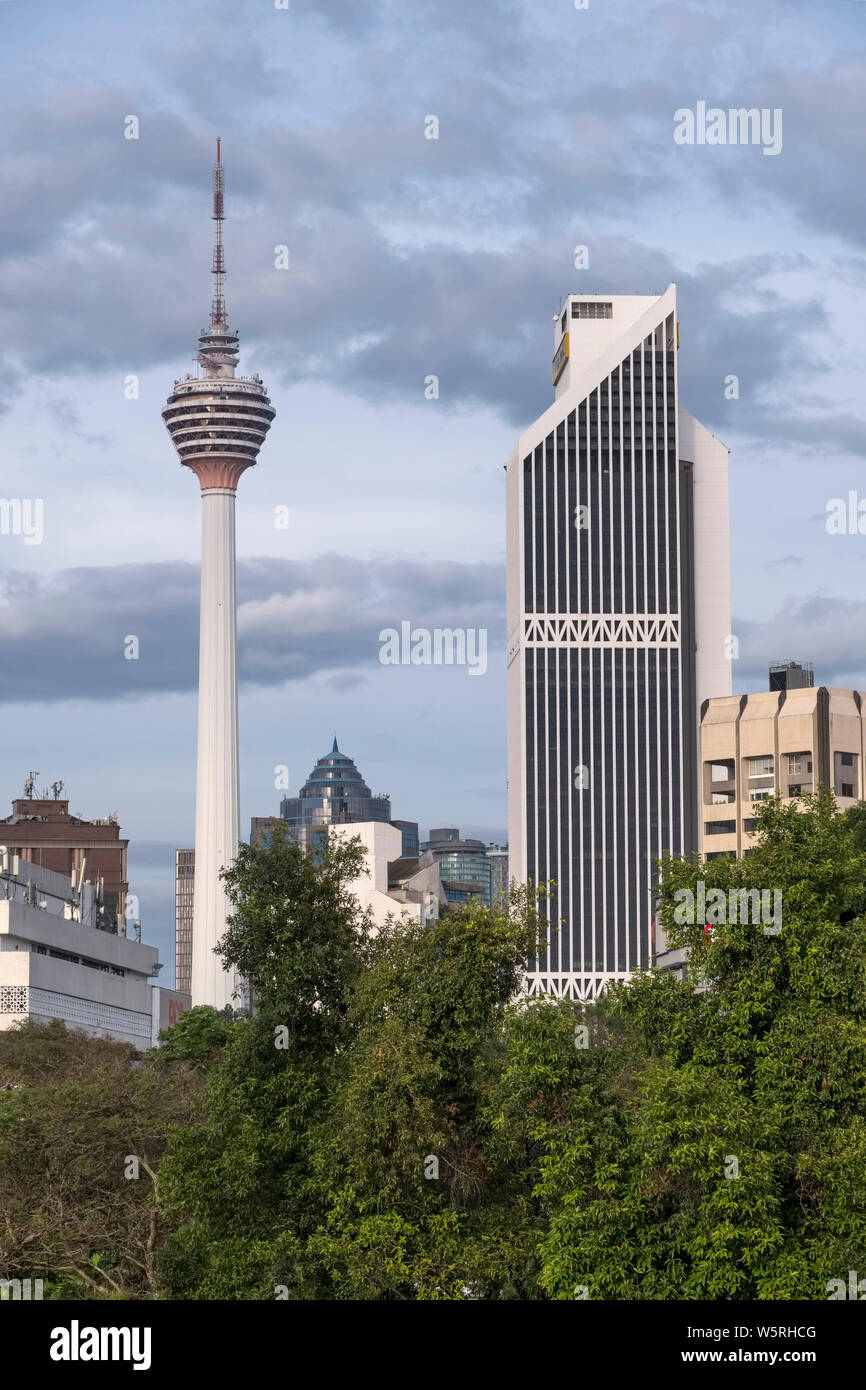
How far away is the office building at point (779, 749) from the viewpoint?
13288 cm

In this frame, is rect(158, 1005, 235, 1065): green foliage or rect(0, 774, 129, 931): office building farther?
rect(0, 774, 129, 931): office building

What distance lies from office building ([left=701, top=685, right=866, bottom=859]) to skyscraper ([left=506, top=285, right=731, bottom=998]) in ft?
162

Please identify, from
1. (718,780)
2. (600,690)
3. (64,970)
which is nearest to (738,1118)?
(64,970)

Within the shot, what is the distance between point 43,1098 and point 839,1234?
27.4 m

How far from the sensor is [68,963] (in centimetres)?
11819

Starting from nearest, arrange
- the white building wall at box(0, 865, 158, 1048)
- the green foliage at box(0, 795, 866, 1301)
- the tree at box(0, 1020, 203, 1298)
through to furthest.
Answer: the green foliage at box(0, 795, 866, 1301)
the tree at box(0, 1020, 203, 1298)
the white building wall at box(0, 865, 158, 1048)

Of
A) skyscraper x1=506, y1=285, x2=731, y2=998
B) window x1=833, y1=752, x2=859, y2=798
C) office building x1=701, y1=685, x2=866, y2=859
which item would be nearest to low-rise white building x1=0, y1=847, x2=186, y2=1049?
office building x1=701, y1=685, x2=866, y2=859

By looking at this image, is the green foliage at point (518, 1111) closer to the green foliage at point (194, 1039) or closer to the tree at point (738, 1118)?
the tree at point (738, 1118)

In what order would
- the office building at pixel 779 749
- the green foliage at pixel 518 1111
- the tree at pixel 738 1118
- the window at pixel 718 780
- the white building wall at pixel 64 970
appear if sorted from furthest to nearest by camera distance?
the window at pixel 718 780, the office building at pixel 779 749, the white building wall at pixel 64 970, the green foliage at pixel 518 1111, the tree at pixel 738 1118

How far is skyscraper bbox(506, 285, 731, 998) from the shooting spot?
188m

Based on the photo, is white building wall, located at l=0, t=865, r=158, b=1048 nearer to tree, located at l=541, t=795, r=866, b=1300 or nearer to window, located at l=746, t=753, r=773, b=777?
window, located at l=746, t=753, r=773, b=777

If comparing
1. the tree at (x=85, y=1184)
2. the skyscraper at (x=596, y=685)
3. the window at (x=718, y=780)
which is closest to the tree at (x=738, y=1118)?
the tree at (x=85, y=1184)

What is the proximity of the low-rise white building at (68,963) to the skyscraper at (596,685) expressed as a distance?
5143 centimetres

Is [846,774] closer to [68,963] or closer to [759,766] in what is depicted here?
[759,766]
